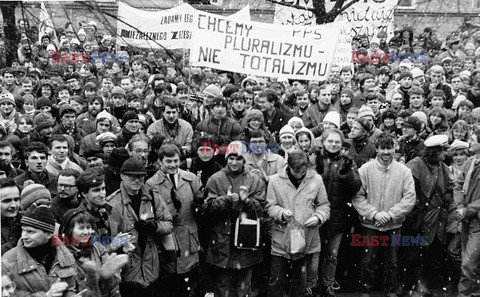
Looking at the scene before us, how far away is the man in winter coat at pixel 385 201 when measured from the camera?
700 centimetres

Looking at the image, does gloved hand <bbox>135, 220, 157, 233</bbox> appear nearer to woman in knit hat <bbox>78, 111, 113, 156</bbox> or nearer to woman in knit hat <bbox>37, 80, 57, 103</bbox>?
woman in knit hat <bbox>78, 111, 113, 156</bbox>

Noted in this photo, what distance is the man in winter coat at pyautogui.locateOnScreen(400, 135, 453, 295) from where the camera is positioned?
740cm

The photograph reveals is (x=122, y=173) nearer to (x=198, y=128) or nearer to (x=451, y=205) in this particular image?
(x=198, y=128)

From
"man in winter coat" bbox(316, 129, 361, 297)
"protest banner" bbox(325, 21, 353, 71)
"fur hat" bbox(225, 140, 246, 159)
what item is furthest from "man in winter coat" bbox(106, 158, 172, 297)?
"protest banner" bbox(325, 21, 353, 71)

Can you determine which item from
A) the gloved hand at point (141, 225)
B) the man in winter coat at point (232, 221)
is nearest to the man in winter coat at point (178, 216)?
the man in winter coat at point (232, 221)

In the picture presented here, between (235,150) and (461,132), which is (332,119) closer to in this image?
(461,132)

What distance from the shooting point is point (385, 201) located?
7.06m

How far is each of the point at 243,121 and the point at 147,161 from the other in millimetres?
1784

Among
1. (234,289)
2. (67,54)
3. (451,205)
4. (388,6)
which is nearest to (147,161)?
(234,289)

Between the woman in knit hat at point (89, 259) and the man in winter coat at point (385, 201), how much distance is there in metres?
3.12

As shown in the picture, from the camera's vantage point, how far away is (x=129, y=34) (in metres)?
9.91

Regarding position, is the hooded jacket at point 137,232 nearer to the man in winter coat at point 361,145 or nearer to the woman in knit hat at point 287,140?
the woman in knit hat at point 287,140
